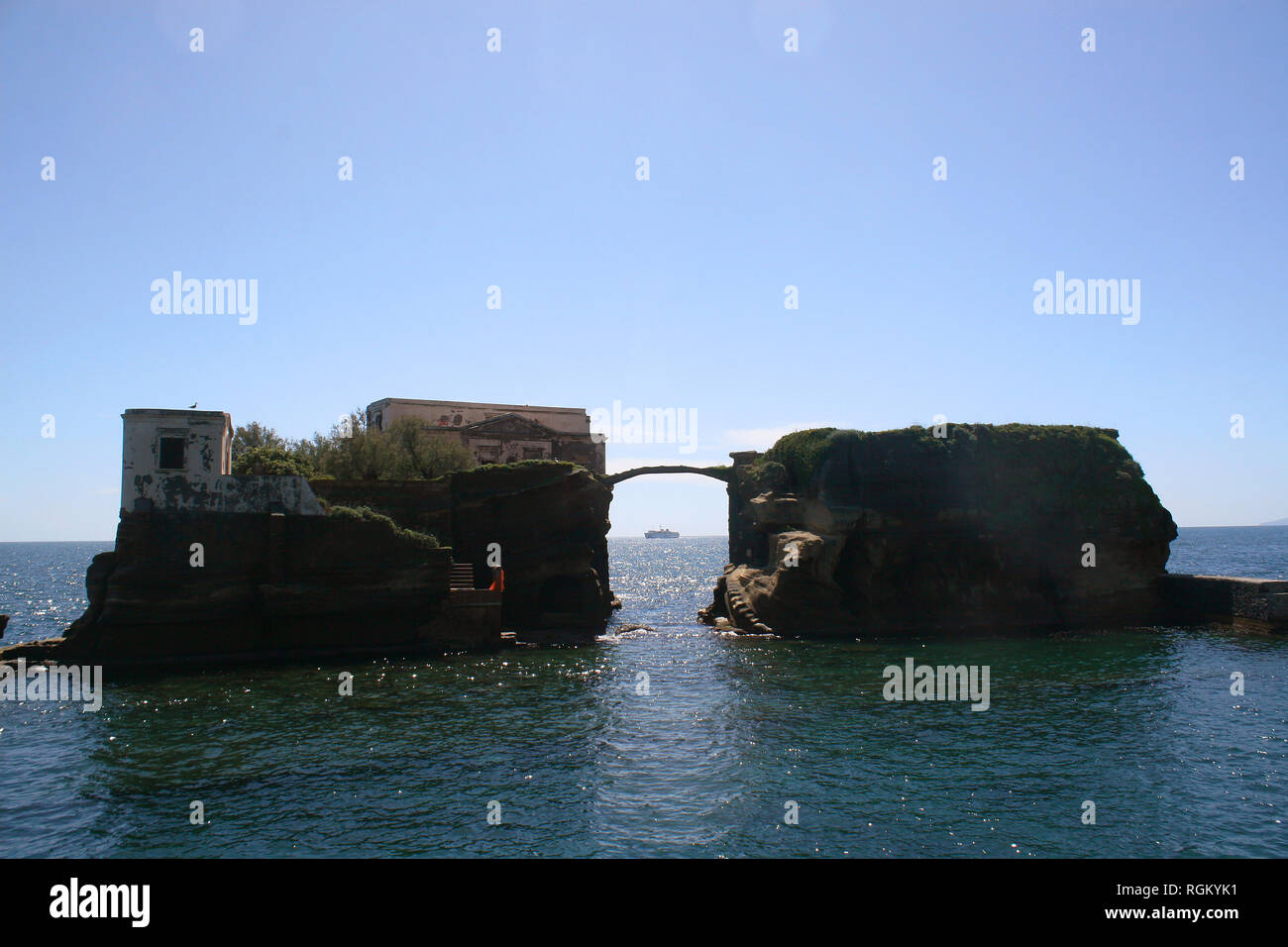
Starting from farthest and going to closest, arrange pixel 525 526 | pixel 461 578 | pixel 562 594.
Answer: pixel 562 594 → pixel 525 526 → pixel 461 578

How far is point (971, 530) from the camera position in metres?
41.0

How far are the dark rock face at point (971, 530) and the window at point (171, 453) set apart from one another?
84.4 feet

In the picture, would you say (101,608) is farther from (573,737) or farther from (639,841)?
(639,841)

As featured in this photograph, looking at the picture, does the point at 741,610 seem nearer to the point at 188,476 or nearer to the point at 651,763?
the point at 651,763

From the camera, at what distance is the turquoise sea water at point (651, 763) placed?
14.1m

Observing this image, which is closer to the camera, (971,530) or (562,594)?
(971,530)

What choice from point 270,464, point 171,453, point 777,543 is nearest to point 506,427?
point 270,464

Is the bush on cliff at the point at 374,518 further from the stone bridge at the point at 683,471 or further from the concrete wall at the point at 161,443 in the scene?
the stone bridge at the point at 683,471

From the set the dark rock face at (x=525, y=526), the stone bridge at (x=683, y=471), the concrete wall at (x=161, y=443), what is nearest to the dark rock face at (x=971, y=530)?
the dark rock face at (x=525, y=526)

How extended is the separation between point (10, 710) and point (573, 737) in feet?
54.2

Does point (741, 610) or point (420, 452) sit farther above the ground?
point (420, 452)

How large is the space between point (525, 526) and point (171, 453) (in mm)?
15489

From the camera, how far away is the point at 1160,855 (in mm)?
13219
